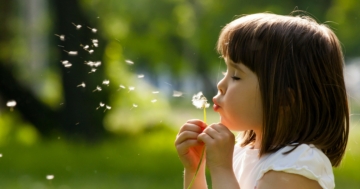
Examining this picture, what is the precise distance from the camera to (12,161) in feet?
20.8

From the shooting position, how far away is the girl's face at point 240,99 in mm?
1933

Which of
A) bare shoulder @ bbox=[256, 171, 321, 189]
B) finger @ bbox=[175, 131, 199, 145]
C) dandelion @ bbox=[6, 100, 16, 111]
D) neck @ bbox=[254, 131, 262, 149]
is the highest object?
finger @ bbox=[175, 131, 199, 145]

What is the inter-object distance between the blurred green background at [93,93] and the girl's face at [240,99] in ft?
8.24

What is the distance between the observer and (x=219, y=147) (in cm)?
192

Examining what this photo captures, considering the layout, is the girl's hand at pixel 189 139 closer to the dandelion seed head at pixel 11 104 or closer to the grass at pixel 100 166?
the grass at pixel 100 166

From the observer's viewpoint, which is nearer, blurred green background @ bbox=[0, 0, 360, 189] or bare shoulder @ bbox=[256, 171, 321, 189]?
bare shoulder @ bbox=[256, 171, 321, 189]

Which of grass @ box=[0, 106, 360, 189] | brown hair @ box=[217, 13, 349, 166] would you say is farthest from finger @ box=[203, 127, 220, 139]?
grass @ box=[0, 106, 360, 189]

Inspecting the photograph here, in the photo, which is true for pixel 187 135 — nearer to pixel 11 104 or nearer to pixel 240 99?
pixel 240 99

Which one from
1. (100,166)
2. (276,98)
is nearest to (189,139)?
(276,98)

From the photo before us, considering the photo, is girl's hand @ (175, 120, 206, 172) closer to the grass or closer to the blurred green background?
the blurred green background

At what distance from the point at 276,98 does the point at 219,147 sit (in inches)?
8.9

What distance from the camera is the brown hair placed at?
6.32ft

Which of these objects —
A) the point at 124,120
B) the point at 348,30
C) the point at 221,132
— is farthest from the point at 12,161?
the point at 348,30

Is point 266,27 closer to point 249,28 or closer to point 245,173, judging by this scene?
point 249,28
